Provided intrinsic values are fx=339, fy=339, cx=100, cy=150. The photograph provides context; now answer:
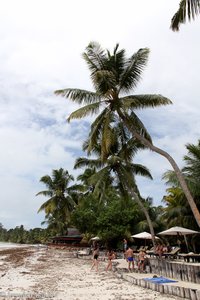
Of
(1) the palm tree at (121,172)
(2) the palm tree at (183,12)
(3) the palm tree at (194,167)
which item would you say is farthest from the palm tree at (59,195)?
(2) the palm tree at (183,12)

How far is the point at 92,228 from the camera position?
37.8 metres

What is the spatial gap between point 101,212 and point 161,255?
15.0 meters

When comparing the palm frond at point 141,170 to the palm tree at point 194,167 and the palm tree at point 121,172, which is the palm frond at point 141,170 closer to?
the palm tree at point 121,172

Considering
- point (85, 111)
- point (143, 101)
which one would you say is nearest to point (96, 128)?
point (85, 111)

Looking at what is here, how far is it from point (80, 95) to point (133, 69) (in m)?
2.98

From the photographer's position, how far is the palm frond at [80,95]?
1731 centimetres

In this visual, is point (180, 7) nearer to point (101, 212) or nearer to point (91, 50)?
point (91, 50)

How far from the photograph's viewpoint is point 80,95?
17.4 meters

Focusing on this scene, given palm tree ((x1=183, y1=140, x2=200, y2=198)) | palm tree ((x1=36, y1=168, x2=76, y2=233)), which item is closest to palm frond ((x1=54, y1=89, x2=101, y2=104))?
palm tree ((x1=183, y1=140, x2=200, y2=198))

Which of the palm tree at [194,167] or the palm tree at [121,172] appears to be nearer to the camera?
the palm tree at [194,167]

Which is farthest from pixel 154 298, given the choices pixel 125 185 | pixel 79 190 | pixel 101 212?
pixel 79 190

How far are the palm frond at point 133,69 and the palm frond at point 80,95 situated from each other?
4.62 feet

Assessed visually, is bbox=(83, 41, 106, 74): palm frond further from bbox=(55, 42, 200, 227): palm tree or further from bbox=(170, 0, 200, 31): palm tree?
bbox=(170, 0, 200, 31): palm tree

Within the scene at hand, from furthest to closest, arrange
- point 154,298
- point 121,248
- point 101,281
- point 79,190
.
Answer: point 79,190
point 121,248
point 101,281
point 154,298
